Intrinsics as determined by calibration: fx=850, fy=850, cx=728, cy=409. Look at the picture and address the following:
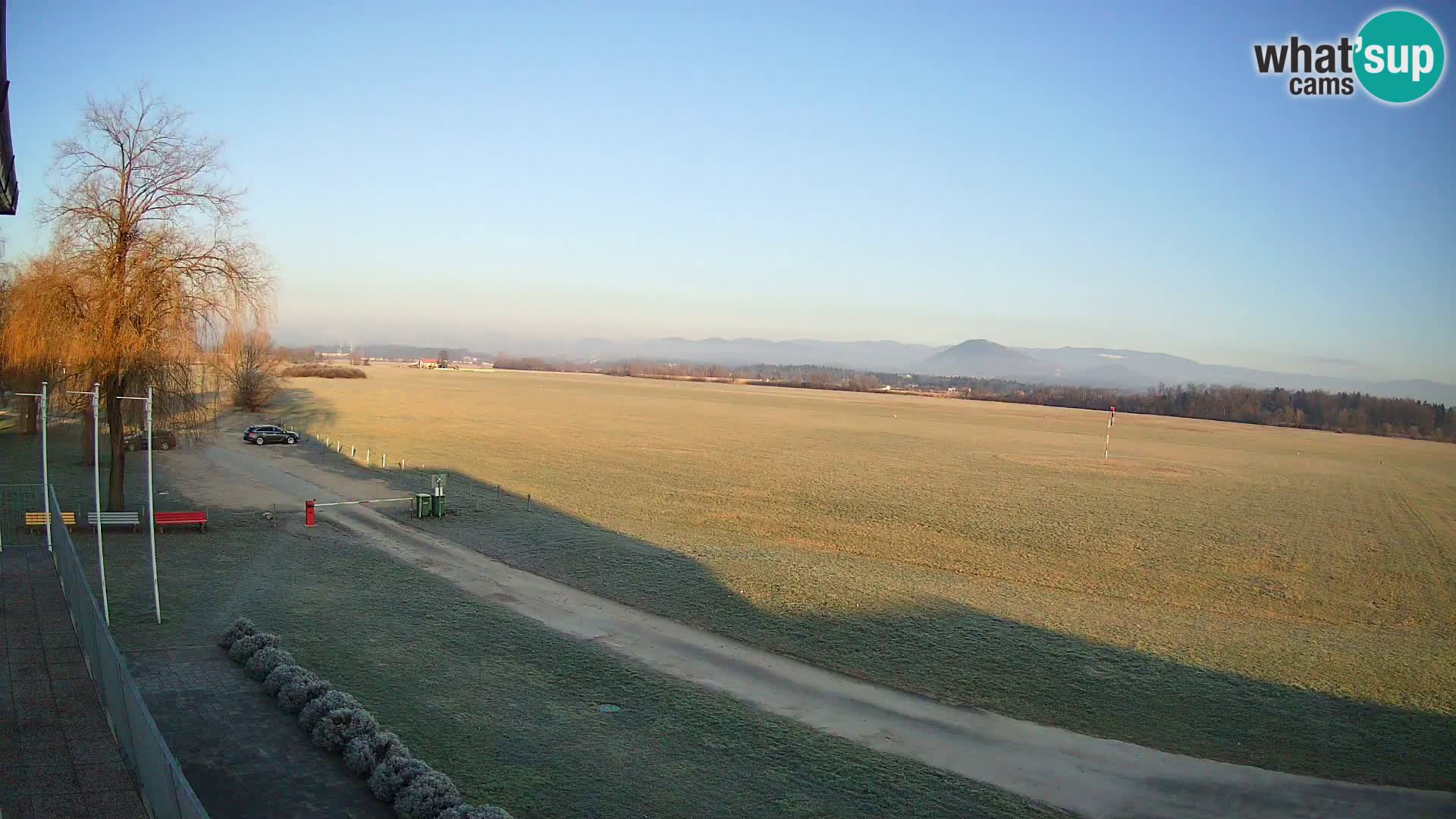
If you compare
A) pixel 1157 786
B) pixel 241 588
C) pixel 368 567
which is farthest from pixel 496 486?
pixel 1157 786

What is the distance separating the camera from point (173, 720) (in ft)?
37.3

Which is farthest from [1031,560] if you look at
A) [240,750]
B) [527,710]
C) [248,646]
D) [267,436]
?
[267,436]

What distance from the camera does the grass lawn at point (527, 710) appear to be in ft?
34.4

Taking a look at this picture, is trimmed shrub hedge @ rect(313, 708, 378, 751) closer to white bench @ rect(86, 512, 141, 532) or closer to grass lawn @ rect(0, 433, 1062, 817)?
grass lawn @ rect(0, 433, 1062, 817)

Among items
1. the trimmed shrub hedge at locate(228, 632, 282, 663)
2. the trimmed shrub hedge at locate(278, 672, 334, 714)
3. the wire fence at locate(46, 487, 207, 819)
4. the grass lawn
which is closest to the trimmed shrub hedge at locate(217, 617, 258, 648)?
the trimmed shrub hedge at locate(228, 632, 282, 663)

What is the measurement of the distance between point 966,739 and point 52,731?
11.7 m

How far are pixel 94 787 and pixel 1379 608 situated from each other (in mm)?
27547

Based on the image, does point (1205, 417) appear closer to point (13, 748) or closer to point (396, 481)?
point (396, 481)

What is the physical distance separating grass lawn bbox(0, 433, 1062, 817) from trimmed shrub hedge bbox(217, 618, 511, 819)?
715 millimetres

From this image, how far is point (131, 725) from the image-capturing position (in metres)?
8.48

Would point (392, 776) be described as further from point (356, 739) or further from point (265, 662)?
point (265, 662)

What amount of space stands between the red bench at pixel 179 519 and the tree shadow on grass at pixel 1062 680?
8.98m

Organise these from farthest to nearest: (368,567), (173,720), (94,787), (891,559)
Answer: (891,559)
(368,567)
(173,720)
(94,787)

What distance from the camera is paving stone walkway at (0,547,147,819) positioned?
8.19 meters
